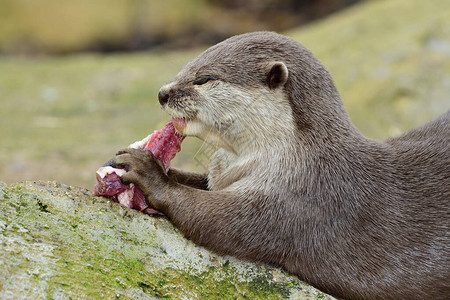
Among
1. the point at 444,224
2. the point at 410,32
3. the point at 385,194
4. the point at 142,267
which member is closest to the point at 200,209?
the point at 142,267

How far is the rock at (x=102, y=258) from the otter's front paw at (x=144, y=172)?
12cm

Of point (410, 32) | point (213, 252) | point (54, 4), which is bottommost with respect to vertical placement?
point (213, 252)

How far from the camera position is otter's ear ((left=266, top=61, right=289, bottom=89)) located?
117 inches

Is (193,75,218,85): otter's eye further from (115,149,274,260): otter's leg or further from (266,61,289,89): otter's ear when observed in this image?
(115,149,274,260): otter's leg

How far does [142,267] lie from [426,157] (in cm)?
157

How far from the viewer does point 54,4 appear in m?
16.0

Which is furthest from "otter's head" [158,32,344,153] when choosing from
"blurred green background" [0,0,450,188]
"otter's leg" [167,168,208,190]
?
"blurred green background" [0,0,450,188]

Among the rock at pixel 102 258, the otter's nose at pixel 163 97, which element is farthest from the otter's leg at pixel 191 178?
the rock at pixel 102 258

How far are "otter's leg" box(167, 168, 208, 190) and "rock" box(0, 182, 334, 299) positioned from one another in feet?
1.65

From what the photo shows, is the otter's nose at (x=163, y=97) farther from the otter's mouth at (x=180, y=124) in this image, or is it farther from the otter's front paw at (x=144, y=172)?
the otter's front paw at (x=144, y=172)

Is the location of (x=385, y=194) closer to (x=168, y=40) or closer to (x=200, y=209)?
(x=200, y=209)

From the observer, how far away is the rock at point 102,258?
2.26 m

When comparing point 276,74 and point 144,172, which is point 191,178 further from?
point 276,74

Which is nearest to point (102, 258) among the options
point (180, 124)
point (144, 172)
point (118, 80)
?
point (144, 172)
